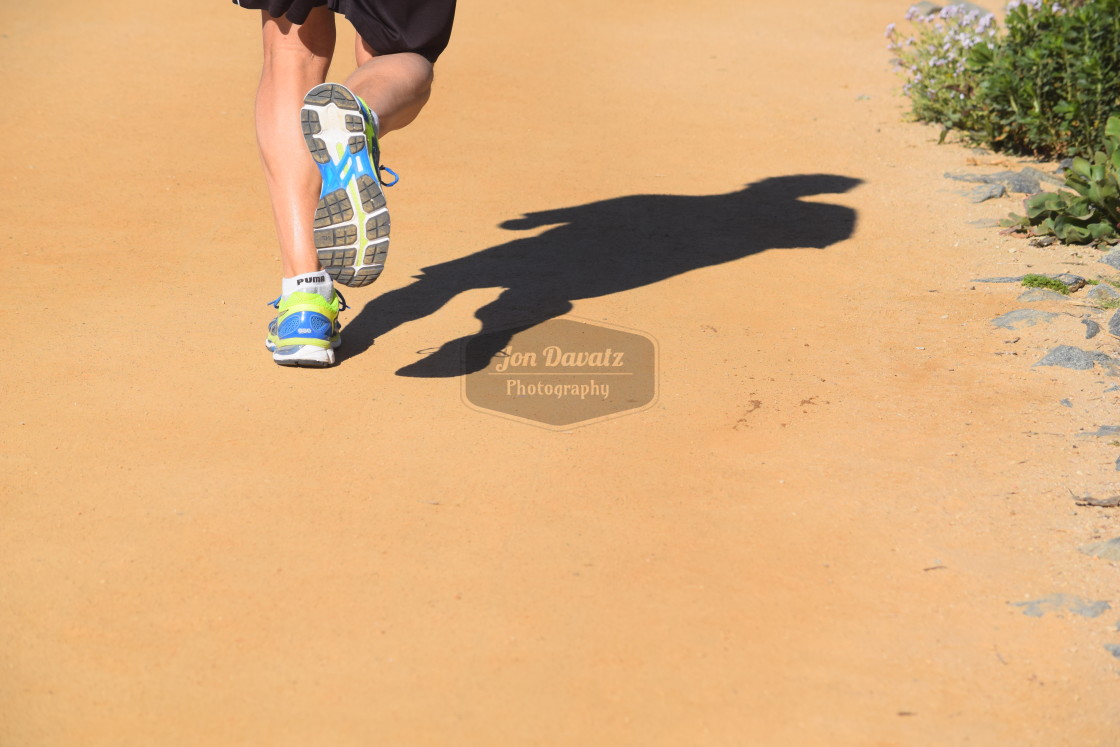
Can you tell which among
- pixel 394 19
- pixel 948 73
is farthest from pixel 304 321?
pixel 948 73

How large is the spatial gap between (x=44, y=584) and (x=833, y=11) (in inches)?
327

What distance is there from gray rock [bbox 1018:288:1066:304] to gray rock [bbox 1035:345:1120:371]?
511 mm

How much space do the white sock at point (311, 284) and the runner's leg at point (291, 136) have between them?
3cm

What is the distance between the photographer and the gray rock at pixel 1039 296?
13.4 ft

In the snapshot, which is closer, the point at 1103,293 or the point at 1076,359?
the point at 1076,359

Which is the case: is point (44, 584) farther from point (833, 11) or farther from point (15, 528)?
point (833, 11)

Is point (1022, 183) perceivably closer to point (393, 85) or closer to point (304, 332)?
point (393, 85)

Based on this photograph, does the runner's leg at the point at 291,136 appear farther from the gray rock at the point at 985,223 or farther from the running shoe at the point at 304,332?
the gray rock at the point at 985,223

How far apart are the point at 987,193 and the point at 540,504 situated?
340cm

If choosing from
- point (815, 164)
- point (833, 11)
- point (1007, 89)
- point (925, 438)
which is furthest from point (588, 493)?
point (833, 11)

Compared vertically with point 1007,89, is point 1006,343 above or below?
below

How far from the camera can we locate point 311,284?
3568 millimetres

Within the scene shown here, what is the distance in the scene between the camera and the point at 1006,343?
12.2 feet

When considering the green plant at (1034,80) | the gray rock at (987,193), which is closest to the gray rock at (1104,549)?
the gray rock at (987,193)
